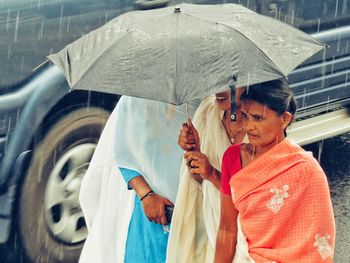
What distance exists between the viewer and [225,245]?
8.88 feet

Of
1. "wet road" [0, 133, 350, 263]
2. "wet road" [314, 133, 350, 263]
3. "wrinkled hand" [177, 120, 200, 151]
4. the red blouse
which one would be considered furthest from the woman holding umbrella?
"wet road" [314, 133, 350, 263]

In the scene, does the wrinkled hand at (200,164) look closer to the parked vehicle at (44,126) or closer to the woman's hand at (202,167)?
the woman's hand at (202,167)

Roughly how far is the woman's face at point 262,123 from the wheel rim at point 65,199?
2084 millimetres

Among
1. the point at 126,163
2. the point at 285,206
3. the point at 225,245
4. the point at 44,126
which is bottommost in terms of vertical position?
the point at 44,126

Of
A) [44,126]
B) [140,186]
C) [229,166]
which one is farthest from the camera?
[44,126]

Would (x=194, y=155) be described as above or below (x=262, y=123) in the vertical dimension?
below

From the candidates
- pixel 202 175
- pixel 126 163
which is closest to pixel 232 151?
pixel 202 175

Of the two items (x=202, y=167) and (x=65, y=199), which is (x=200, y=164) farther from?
(x=65, y=199)

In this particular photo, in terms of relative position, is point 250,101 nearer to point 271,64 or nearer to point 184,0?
point 271,64

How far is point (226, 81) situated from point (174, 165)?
606 millimetres

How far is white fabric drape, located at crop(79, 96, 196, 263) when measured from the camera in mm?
3012

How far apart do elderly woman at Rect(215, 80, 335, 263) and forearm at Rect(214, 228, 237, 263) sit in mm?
33

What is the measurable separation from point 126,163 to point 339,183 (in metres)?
2.89

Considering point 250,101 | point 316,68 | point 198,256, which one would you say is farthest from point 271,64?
point 316,68
